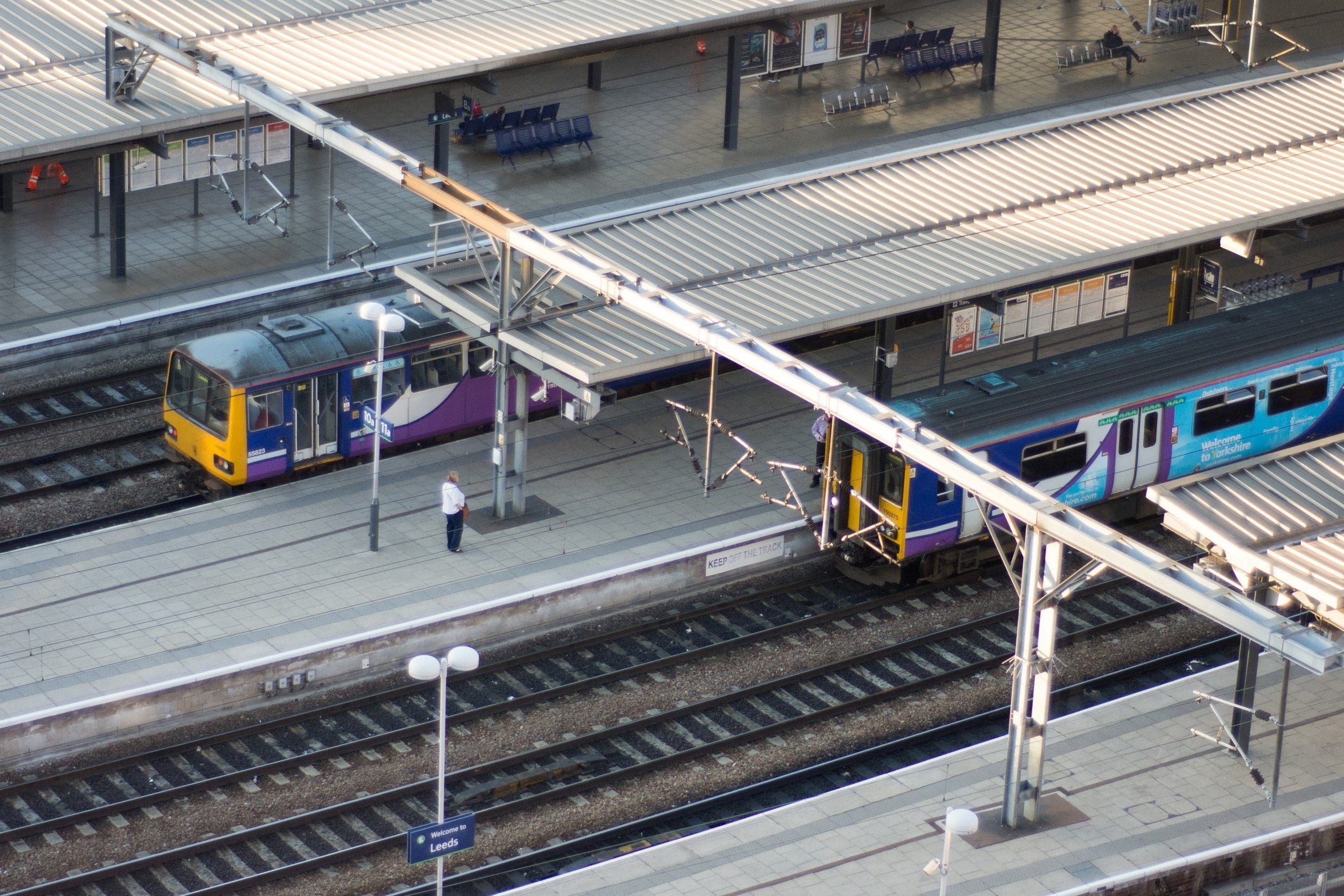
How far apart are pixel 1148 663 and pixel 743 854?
893cm

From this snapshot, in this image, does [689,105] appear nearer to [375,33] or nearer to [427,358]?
[375,33]

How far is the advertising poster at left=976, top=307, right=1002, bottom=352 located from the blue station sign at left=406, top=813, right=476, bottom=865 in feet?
51.3

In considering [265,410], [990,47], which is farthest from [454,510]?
[990,47]

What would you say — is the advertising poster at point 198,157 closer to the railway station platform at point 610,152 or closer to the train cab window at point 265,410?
the railway station platform at point 610,152

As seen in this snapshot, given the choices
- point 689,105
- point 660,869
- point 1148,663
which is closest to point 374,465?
point 660,869

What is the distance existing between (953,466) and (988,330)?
452 inches

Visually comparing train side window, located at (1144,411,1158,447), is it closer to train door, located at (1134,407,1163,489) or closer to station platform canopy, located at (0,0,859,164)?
train door, located at (1134,407,1163,489)

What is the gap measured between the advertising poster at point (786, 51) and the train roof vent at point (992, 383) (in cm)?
1954

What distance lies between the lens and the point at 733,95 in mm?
51125

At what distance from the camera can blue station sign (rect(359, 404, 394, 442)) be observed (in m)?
34.9

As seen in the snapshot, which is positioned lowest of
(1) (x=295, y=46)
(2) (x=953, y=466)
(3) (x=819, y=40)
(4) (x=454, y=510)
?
(4) (x=454, y=510)

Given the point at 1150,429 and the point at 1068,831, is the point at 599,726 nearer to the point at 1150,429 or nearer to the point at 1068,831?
the point at 1068,831

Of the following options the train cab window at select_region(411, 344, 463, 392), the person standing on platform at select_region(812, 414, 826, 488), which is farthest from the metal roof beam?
the train cab window at select_region(411, 344, 463, 392)

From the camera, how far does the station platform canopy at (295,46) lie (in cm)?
4112
